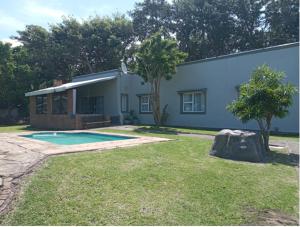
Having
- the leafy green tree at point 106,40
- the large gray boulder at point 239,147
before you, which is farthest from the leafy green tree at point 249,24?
the large gray boulder at point 239,147

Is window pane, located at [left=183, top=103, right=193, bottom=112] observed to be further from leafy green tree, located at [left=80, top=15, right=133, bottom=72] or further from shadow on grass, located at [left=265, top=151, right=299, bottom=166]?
leafy green tree, located at [left=80, top=15, right=133, bottom=72]

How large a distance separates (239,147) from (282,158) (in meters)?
1.33

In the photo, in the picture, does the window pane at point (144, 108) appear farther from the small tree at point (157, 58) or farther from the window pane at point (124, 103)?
the small tree at point (157, 58)

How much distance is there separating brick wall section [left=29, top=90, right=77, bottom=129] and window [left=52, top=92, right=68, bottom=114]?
29 cm

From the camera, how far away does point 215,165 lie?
23.9 feet

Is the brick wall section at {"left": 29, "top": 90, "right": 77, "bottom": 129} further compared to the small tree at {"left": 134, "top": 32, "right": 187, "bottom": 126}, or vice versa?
the brick wall section at {"left": 29, "top": 90, "right": 77, "bottom": 129}

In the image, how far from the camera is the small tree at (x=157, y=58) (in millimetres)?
18281

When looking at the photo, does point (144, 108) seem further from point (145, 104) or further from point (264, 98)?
point (264, 98)

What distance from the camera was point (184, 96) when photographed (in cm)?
2053

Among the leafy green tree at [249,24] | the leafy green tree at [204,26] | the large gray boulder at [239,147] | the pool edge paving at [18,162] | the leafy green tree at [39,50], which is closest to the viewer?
the pool edge paving at [18,162]

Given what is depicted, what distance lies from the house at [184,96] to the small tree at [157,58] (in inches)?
66.8

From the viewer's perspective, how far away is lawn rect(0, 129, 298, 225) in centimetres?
441

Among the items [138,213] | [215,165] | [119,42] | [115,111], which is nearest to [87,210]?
[138,213]

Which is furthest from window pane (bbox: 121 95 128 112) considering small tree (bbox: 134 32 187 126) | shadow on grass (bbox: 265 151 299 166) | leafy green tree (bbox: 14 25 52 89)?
shadow on grass (bbox: 265 151 299 166)
